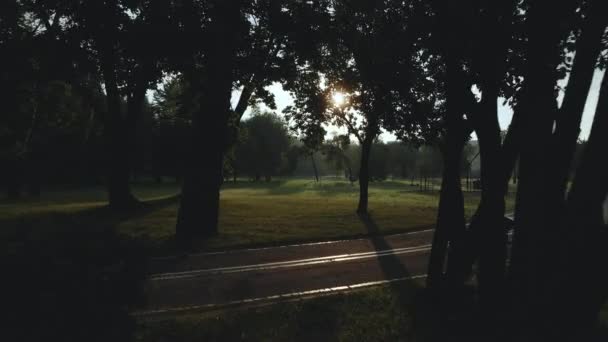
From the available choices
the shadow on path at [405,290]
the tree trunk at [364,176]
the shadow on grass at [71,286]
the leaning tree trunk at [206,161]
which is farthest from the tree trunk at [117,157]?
the shadow on path at [405,290]

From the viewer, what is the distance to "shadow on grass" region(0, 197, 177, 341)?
5309 mm

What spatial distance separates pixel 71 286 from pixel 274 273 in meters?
4.62

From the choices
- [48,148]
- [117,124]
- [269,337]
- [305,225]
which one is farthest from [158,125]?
[269,337]

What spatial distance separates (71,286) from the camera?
21.9 feet

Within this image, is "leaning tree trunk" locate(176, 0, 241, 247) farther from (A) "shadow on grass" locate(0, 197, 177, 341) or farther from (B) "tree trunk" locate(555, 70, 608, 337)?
(B) "tree trunk" locate(555, 70, 608, 337)

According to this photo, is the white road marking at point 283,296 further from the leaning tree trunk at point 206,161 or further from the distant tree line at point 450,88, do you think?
the leaning tree trunk at point 206,161

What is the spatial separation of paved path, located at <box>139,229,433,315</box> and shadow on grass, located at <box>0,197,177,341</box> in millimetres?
671

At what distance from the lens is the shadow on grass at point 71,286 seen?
5.31 metres

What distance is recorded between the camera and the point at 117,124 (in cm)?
2220

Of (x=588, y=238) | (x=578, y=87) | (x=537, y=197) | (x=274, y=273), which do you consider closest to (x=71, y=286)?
(x=274, y=273)

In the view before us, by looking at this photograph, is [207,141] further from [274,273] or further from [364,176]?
[364,176]

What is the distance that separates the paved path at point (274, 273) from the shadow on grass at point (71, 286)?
0.67m

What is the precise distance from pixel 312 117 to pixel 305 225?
8.59 metres

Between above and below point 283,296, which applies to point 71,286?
above
